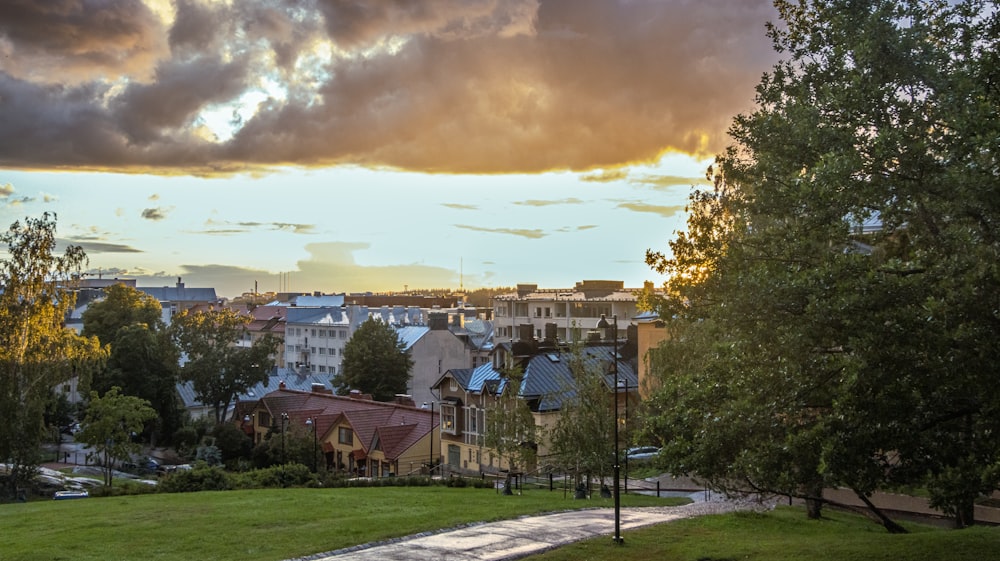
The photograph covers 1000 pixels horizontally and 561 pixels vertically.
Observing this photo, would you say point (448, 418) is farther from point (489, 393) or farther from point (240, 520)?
point (240, 520)

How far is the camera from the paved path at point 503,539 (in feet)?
61.1

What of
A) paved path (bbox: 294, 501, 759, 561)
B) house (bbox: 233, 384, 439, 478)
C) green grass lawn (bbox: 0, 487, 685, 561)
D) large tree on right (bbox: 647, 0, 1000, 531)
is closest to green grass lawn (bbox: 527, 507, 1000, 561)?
paved path (bbox: 294, 501, 759, 561)

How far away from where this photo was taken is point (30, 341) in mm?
44281

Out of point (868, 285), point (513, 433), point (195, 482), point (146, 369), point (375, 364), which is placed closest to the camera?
point (868, 285)

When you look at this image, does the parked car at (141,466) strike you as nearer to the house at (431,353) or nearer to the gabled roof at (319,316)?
the house at (431,353)

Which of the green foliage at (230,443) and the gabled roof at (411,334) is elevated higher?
the gabled roof at (411,334)

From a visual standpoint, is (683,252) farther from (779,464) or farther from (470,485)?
(470,485)

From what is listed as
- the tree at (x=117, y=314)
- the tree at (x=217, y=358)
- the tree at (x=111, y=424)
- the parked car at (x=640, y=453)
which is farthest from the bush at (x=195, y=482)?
the tree at (x=117, y=314)

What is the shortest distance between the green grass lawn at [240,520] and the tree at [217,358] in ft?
121

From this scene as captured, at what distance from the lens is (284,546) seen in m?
19.7

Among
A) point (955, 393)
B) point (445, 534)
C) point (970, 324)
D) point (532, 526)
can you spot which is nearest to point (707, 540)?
point (532, 526)

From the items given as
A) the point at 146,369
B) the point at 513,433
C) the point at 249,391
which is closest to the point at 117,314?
the point at 146,369

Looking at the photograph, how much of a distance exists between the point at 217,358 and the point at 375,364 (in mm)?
12622

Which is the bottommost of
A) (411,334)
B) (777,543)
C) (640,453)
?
(777,543)
